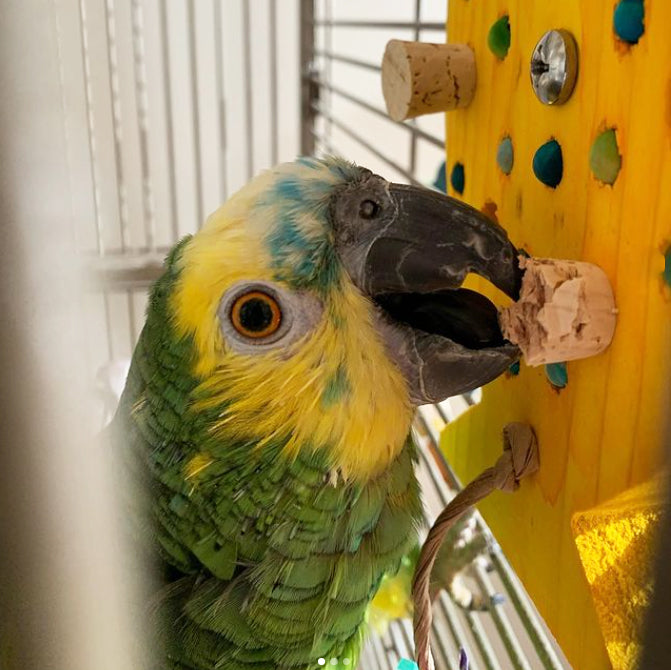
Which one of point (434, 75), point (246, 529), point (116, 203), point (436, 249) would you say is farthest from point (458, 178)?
point (116, 203)

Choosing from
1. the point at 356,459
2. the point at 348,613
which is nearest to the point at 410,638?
the point at 348,613

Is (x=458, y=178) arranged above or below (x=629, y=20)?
below

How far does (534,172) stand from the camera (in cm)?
50

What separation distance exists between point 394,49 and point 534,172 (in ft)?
0.66

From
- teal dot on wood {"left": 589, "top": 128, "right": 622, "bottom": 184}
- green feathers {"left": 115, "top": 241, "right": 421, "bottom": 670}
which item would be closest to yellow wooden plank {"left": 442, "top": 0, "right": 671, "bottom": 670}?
teal dot on wood {"left": 589, "top": 128, "right": 622, "bottom": 184}

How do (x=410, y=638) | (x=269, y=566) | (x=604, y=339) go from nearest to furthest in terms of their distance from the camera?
(x=604, y=339)
(x=269, y=566)
(x=410, y=638)

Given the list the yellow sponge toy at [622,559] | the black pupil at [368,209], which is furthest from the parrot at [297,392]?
the yellow sponge toy at [622,559]

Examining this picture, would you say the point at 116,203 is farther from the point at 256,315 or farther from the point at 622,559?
the point at 622,559

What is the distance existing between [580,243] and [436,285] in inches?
3.7

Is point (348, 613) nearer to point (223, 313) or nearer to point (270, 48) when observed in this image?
point (223, 313)

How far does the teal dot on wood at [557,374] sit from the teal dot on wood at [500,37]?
0.24 meters

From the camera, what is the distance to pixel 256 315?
0.51 meters

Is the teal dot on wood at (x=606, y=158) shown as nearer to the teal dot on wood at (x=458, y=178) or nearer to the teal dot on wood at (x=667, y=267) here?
the teal dot on wood at (x=667, y=267)

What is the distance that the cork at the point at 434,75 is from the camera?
0.59 meters
